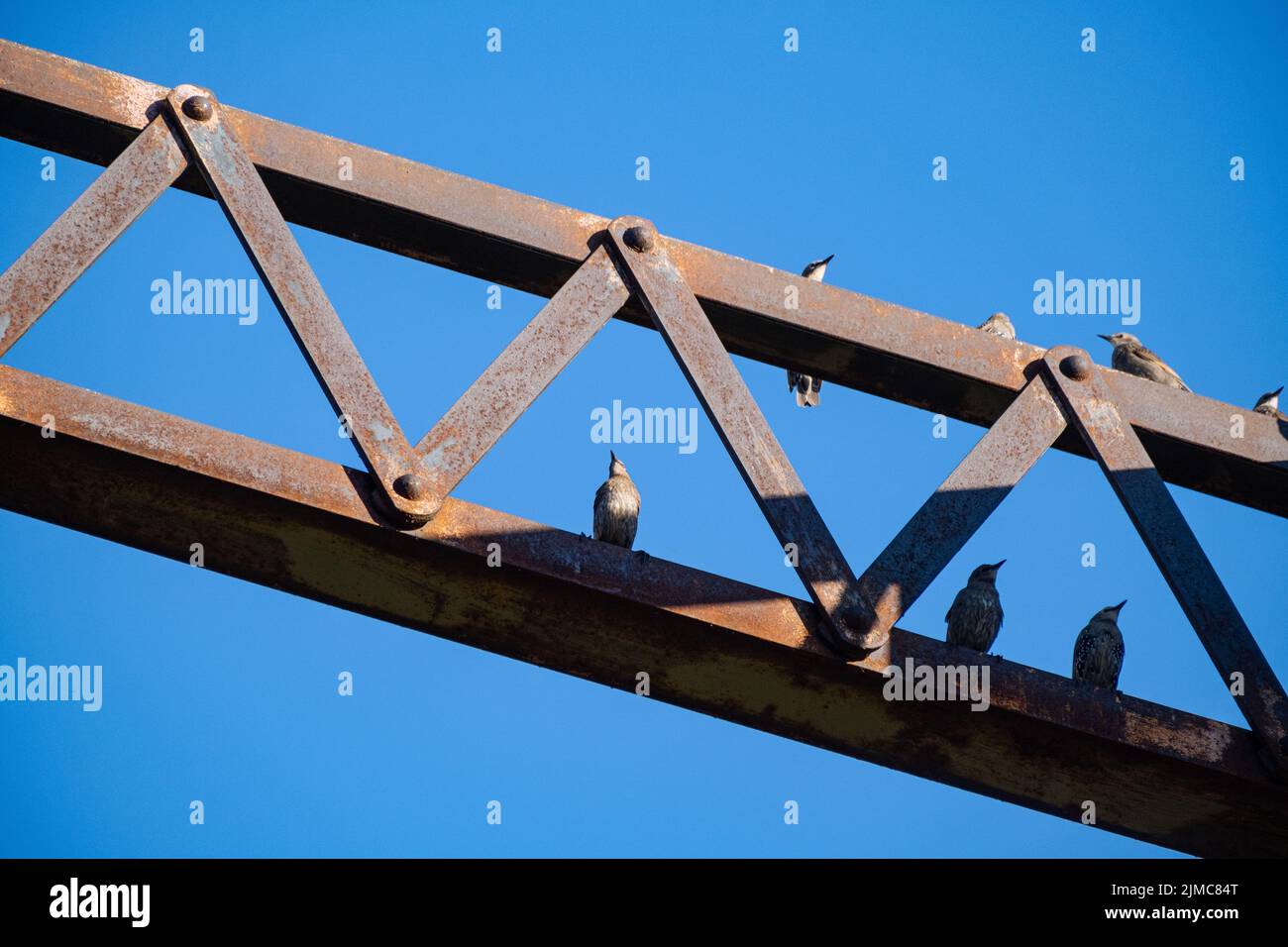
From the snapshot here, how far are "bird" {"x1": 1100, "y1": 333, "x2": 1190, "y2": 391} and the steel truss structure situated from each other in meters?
6.39

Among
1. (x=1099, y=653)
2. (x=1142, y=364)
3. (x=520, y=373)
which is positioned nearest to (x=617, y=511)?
(x=1099, y=653)

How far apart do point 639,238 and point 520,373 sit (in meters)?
0.63

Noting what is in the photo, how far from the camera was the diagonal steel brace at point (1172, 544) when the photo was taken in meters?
4.89

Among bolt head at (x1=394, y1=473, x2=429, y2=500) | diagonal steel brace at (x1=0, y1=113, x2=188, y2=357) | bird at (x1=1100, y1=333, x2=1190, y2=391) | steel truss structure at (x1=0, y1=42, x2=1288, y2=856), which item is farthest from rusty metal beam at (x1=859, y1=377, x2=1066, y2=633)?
bird at (x1=1100, y1=333, x2=1190, y2=391)

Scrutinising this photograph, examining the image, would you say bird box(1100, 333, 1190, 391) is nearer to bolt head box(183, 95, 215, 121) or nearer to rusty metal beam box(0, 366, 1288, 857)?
rusty metal beam box(0, 366, 1288, 857)

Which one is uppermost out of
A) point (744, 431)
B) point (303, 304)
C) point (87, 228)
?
point (87, 228)

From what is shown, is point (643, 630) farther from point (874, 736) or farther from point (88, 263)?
point (88, 263)

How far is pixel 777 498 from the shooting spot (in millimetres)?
4762

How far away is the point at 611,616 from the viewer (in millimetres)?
4621

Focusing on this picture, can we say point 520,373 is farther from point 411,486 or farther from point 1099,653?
point 1099,653

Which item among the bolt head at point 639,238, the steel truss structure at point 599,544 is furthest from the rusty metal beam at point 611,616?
the bolt head at point 639,238

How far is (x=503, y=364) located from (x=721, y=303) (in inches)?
32.6

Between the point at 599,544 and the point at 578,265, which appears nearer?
the point at 599,544
